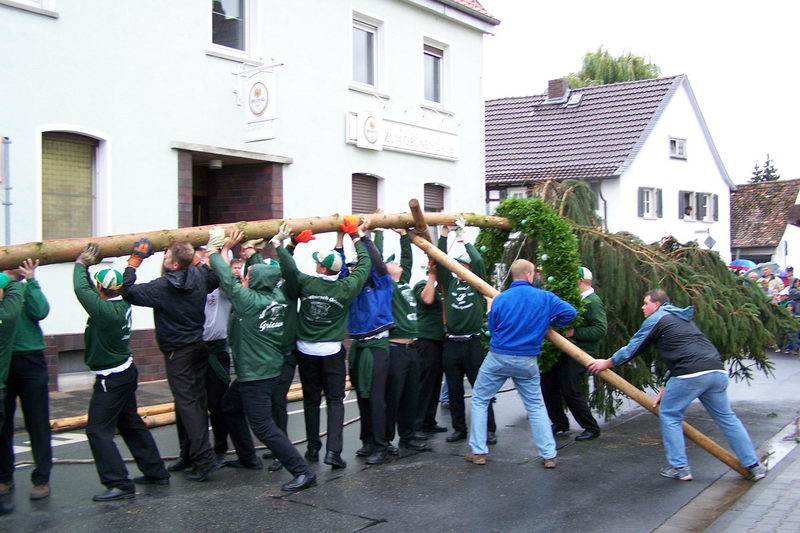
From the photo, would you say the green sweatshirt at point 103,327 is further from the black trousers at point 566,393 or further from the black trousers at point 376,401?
the black trousers at point 566,393

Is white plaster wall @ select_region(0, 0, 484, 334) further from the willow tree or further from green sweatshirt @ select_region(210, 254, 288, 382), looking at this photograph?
the willow tree

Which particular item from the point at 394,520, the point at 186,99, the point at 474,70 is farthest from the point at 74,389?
the point at 474,70

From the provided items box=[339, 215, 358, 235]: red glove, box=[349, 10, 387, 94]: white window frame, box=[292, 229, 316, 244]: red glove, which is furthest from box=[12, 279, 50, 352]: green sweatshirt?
box=[349, 10, 387, 94]: white window frame

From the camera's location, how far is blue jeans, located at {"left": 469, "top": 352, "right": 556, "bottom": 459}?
23.9 feet

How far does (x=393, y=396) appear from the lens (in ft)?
25.6

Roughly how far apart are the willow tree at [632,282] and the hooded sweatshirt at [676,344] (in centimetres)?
143

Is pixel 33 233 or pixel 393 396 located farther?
pixel 33 233

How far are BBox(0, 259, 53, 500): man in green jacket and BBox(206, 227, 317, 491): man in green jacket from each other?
4.84 ft

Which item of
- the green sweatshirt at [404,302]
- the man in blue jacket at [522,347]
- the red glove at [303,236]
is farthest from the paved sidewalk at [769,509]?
the red glove at [303,236]

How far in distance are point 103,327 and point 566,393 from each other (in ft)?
15.1

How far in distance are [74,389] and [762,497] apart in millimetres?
8608

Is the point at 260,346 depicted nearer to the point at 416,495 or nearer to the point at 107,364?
the point at 107,364

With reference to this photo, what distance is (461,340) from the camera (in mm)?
8375

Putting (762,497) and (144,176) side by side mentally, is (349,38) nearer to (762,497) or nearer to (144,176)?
(144,176)
